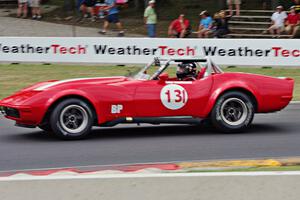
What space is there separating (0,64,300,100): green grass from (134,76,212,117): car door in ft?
25.4

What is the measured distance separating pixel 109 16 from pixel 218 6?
707 cm

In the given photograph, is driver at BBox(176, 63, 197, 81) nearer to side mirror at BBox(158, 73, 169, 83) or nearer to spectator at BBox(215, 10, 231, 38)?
side mirror at BBox(158, 73, 169, 83)

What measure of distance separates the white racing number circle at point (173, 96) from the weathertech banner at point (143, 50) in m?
10.2

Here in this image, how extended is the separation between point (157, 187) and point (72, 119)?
475cm

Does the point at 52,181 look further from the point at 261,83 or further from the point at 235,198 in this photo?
the point at 261,83

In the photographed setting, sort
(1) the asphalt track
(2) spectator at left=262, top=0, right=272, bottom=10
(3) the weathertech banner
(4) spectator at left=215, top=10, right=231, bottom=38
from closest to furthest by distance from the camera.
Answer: (1) the asphalt track
(3) the weathertech banner
(4) spectator at left=215, top=10, right=231, bottom=38
(2) spectator at left=262, top=0, right=272, bottom=10

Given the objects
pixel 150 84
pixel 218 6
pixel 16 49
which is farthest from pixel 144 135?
pixel 218 6

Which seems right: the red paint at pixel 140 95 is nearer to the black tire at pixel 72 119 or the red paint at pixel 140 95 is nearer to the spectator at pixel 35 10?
the black tire at pixel 72 119

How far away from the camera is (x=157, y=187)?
15.8ft

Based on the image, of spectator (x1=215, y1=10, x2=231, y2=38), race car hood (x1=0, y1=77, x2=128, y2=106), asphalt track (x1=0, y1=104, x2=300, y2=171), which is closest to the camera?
asphalt track (x1=0, y1=104, x2=300, y2=171)

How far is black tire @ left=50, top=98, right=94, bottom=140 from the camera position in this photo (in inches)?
366

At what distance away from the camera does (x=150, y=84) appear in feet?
31.4

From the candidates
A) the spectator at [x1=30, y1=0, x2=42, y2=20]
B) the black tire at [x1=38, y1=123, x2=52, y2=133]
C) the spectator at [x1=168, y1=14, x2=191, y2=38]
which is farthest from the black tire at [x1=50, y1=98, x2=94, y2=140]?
the spectator at [x1=30, y1=0, x2=42, y2=20]

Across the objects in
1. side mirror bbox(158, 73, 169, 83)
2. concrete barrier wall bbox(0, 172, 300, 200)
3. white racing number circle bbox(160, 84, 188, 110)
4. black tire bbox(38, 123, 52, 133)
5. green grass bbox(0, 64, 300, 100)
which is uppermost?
concrete barrier wall bbox(0, 172, 300, 200)
